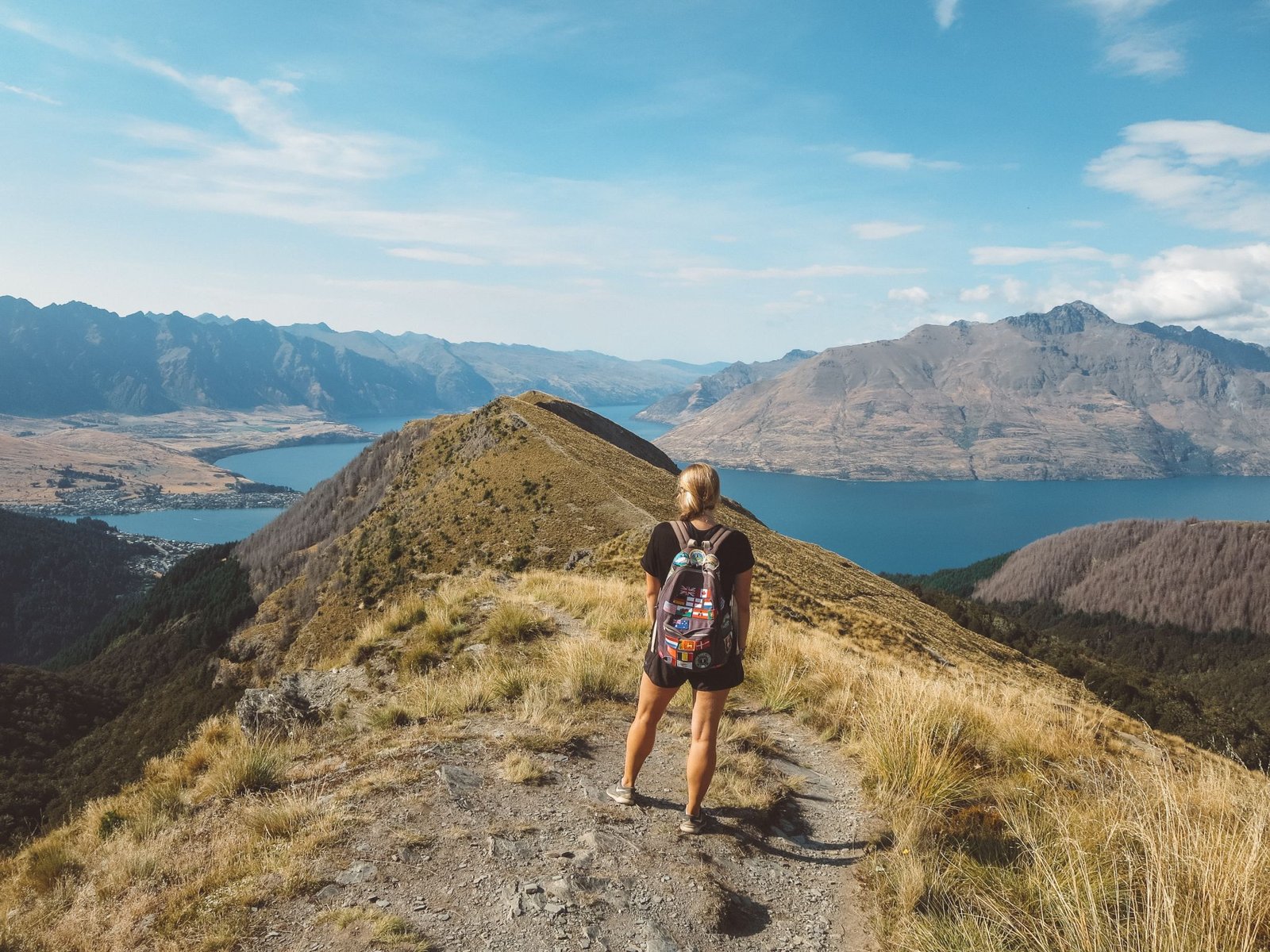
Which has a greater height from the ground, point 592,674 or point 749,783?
point 749,783

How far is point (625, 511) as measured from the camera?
113 ft

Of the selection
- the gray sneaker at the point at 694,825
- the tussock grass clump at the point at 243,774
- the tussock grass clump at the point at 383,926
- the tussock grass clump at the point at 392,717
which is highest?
the tussock grass clump at the point at 383,926

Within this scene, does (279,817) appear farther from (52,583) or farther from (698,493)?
(52,583)

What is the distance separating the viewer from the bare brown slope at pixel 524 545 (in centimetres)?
2938

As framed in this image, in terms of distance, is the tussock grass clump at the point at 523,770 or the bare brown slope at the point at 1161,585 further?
the bare brown slope at the point at 1161,585

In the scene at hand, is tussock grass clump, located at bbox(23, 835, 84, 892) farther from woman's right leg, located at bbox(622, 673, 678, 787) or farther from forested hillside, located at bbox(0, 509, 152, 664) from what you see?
forested hillside, located at bbox(0, 509, 152, 664)

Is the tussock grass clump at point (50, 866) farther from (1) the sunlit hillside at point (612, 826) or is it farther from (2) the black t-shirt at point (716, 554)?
(2) the black t-shirt at point (716, 554)

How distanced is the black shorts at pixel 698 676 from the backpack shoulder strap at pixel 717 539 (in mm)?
950

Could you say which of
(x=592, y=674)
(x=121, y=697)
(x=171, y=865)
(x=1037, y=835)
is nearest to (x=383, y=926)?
(x=171, y=865)

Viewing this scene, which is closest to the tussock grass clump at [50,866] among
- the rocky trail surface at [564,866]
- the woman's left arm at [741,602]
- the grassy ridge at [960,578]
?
the rocky trail surface at [564,866]

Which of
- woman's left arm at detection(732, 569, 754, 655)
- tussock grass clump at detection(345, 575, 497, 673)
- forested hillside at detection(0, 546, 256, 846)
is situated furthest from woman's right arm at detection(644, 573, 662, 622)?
forested hillside at detection(0, 546, 256, 846)

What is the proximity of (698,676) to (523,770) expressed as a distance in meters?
2.32

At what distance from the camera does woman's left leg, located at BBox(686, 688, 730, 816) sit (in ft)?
18.4

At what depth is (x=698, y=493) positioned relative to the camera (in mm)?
5582
